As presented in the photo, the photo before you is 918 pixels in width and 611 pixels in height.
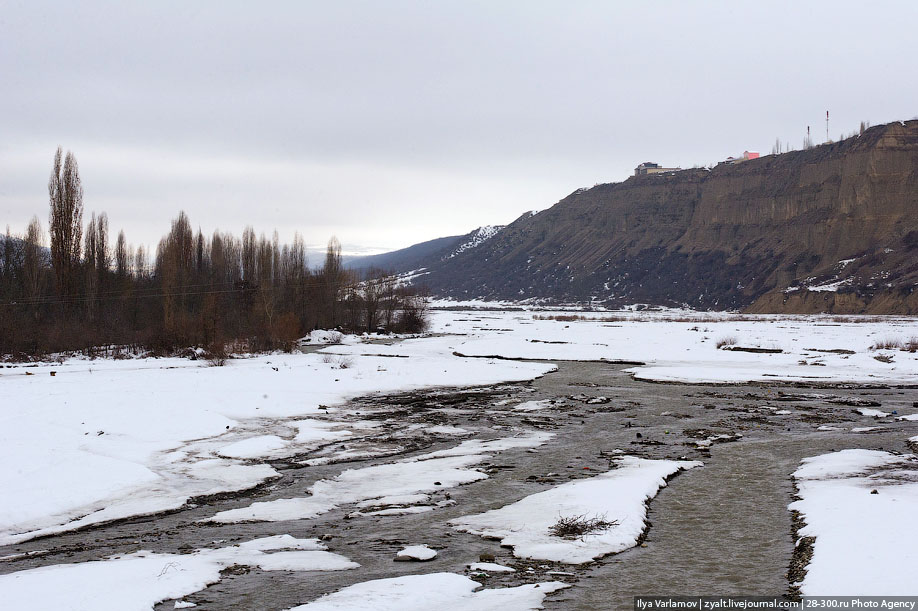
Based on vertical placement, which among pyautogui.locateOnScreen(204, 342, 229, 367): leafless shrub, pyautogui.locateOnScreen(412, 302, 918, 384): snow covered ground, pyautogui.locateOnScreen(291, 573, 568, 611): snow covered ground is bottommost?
pyautogui.locateOnScreen(412, 302, 918, 384): snow covered ground

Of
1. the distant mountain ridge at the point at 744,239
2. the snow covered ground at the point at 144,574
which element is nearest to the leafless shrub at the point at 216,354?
the snow covered ground at the point at 144,574

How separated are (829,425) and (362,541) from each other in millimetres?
12929

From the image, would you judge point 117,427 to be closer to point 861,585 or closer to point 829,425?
point 861,585

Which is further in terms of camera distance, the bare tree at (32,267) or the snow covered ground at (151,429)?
the bare tree at (32,267)

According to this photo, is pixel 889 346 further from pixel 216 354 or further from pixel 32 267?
pixel 32 267

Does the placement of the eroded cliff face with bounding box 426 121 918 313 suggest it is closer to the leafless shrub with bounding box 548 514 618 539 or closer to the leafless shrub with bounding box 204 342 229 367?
the leafless shrub with bounding box 204 342 229 367

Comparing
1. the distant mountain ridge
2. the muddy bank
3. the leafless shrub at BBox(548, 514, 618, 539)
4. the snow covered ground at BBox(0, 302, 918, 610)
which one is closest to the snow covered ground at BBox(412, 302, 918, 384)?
the snow covered ground at BBox(0, 302, 918, 610)

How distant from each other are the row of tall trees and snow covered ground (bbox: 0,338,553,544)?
13.2 m

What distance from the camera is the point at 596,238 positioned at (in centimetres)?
17138

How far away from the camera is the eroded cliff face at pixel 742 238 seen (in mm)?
107938

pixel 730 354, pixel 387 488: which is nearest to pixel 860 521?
pixel 387 488

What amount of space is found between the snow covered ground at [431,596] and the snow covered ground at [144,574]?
2.92 feet

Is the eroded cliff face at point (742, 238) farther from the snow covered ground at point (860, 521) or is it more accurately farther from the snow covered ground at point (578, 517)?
the snow covered ground at point (578, 517)

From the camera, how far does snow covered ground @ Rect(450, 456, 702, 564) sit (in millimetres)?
8375
